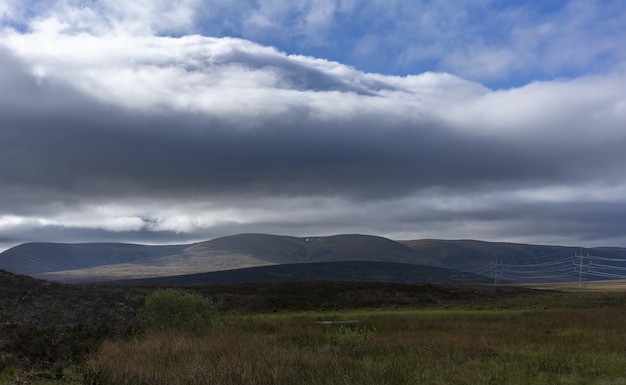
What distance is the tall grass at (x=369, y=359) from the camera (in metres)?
15.5

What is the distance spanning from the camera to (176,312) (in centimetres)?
2870

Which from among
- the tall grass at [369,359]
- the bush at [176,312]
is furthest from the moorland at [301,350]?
the bush at [176,312]

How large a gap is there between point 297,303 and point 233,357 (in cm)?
3880

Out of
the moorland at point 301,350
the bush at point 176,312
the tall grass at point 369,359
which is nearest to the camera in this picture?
the tall grass at point 369,359

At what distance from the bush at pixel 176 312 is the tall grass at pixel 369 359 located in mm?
2137

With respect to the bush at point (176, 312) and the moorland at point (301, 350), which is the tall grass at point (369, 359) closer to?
the moorland at point (301, 350)

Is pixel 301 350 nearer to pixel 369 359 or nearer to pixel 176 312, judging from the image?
pixel 369 359

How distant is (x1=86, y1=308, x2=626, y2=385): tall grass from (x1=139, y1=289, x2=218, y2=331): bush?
214 cm

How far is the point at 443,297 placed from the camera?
65562mm

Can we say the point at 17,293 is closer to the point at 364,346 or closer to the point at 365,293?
the point at 364,346

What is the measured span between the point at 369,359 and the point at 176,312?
13817mm

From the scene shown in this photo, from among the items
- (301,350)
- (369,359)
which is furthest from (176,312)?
(369,359)

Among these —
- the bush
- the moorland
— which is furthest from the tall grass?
the bush

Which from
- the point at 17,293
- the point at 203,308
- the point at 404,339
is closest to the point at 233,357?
the point at 404,339
